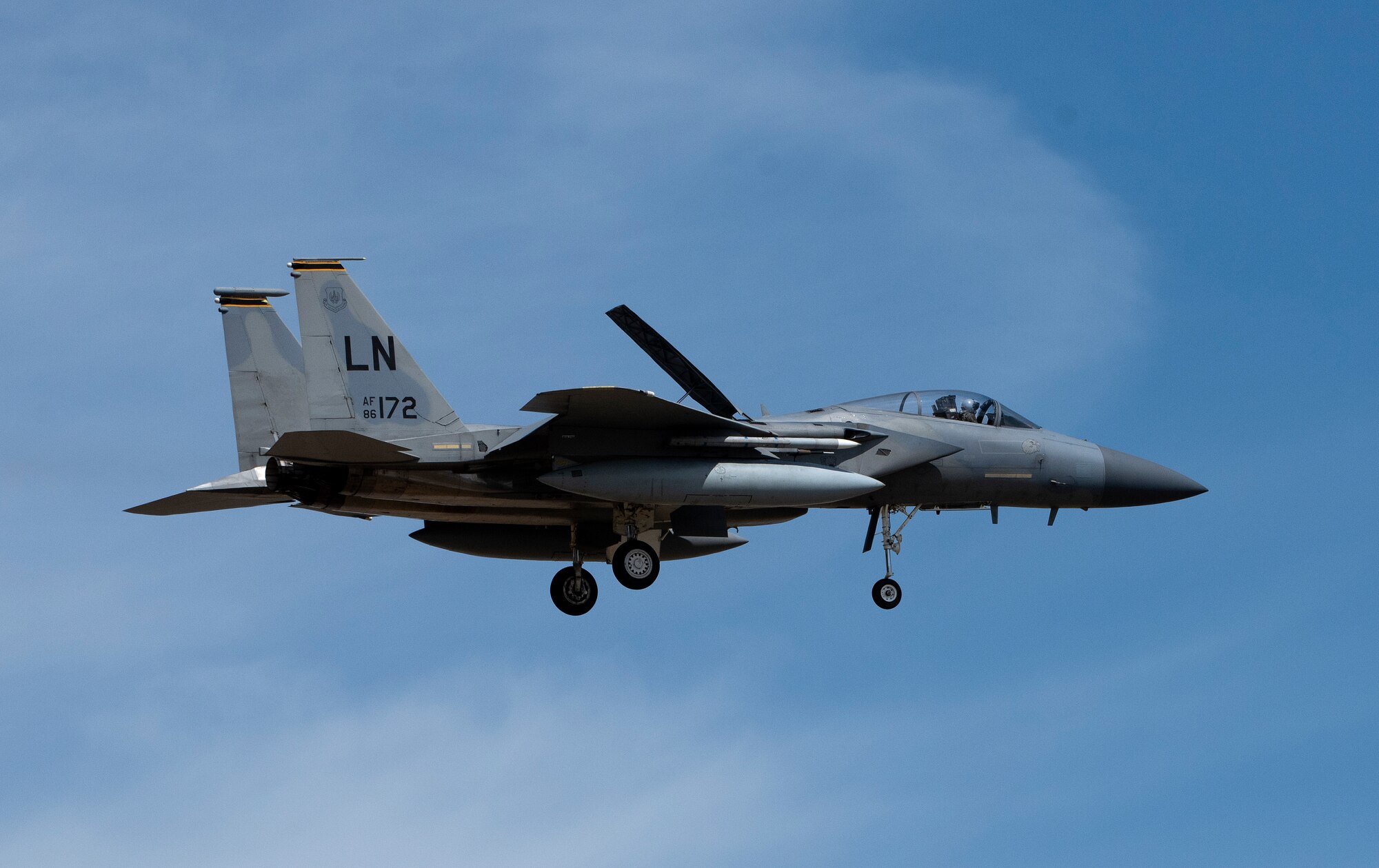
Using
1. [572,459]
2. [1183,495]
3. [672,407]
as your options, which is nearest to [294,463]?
[572,459]

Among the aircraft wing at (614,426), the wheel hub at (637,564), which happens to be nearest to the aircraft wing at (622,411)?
the aircraft wing at (614,426)

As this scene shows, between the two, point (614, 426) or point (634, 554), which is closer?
point (614, 426)

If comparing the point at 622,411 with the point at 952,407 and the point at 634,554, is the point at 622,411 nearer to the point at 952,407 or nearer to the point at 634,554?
the point at 634,554

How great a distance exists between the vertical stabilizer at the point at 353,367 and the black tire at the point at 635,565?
114 inches

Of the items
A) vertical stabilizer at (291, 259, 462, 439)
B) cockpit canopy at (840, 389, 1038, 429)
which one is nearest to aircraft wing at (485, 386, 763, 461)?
vertical stabilizer at (291, 259, 462, 439)

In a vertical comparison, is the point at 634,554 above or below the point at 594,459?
below

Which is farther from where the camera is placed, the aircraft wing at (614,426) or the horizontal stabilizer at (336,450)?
the aircraft wing at (614,426)

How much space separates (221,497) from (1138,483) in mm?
13064

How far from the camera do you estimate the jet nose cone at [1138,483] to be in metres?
23.8

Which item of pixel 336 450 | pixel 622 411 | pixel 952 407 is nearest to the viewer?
pixel 336 450

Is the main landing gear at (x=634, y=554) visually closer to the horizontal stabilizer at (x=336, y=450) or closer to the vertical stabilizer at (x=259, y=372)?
the horizontal stabilizer at (x=336, y=450)

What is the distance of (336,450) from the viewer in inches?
784

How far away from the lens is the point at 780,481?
21.2 meters

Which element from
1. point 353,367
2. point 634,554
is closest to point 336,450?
point 353,367
